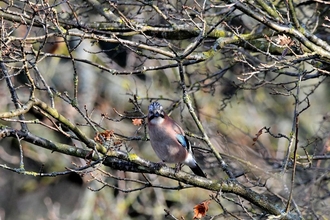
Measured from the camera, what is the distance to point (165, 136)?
7.51m

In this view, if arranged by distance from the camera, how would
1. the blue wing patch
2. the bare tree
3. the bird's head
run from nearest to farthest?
the bird's head
the blue wing patch
the bare tree

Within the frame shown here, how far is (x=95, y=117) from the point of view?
46.7 ft

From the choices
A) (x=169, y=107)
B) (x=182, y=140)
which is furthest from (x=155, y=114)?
(x=169, y=107)

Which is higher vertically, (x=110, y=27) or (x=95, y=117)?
(x=95, y=117)

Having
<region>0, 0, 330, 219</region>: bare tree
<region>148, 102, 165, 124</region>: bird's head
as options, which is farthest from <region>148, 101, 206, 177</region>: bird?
<region>0, 0, 330, 219</region>: bare tree

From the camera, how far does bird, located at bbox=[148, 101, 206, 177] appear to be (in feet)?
24.6

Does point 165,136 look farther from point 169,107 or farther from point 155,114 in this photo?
point 169,107

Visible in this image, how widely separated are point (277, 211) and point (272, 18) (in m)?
1.85

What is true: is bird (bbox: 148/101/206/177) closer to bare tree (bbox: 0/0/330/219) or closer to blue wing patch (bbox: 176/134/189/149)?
blue wing patch (bbox: 176/134/189/149)

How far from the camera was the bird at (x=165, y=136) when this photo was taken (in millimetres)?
7484

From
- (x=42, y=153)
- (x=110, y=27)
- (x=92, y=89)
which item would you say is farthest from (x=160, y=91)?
(x=110, y=27)

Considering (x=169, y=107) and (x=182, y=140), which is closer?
(x=182, y=140)

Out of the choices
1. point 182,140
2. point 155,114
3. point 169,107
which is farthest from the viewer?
point 169,107

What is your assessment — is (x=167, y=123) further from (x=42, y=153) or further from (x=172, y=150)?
(x=42, y=153)
